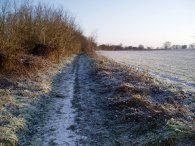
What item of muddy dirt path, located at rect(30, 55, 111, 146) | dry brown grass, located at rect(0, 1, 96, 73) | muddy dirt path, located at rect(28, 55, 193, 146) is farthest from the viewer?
dry brown grass, located at rect(0, 1, 96, 73)

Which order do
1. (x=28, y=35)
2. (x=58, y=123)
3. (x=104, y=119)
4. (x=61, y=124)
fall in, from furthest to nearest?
(x=28, y=35) → (x=104, y=119) → (x=58, y=123) → (x=61, y=124)

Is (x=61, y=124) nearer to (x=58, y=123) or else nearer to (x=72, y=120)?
(x=58, y=123)

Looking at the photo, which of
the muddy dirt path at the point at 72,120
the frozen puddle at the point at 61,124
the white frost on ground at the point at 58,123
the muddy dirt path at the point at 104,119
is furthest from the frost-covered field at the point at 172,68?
the frozen puddle at the point at 61,124

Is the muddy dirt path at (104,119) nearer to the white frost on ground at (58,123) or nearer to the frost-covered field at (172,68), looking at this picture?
the white frost on ground at (58,123)

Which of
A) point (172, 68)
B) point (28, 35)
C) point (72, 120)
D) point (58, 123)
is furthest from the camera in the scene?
point (172, 68)

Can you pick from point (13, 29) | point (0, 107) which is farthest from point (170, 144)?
point (13, 29)

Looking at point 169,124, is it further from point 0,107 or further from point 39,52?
point 39,52

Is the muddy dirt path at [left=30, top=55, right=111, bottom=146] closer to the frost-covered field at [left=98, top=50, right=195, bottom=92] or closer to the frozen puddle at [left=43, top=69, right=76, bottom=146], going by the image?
the frozen puddle at [left=43, top=69, right=76, bottom=146]

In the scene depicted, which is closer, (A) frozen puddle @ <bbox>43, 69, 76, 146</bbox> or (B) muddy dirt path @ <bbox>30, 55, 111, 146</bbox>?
(A) frozen puddle @ <bbox>43, 69, 76, 146</bbox>

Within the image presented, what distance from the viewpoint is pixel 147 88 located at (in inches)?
731

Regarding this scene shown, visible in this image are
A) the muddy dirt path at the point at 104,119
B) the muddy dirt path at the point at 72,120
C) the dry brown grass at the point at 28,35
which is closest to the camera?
the muddy dirt path at the point at 104,119

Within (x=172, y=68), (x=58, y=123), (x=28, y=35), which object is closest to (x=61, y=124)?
(x=58, y=123)

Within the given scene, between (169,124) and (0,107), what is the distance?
6643mm

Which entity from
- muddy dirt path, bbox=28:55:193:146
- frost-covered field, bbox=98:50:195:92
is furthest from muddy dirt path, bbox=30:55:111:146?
frost-covered field, bbox=98:50:195:92
